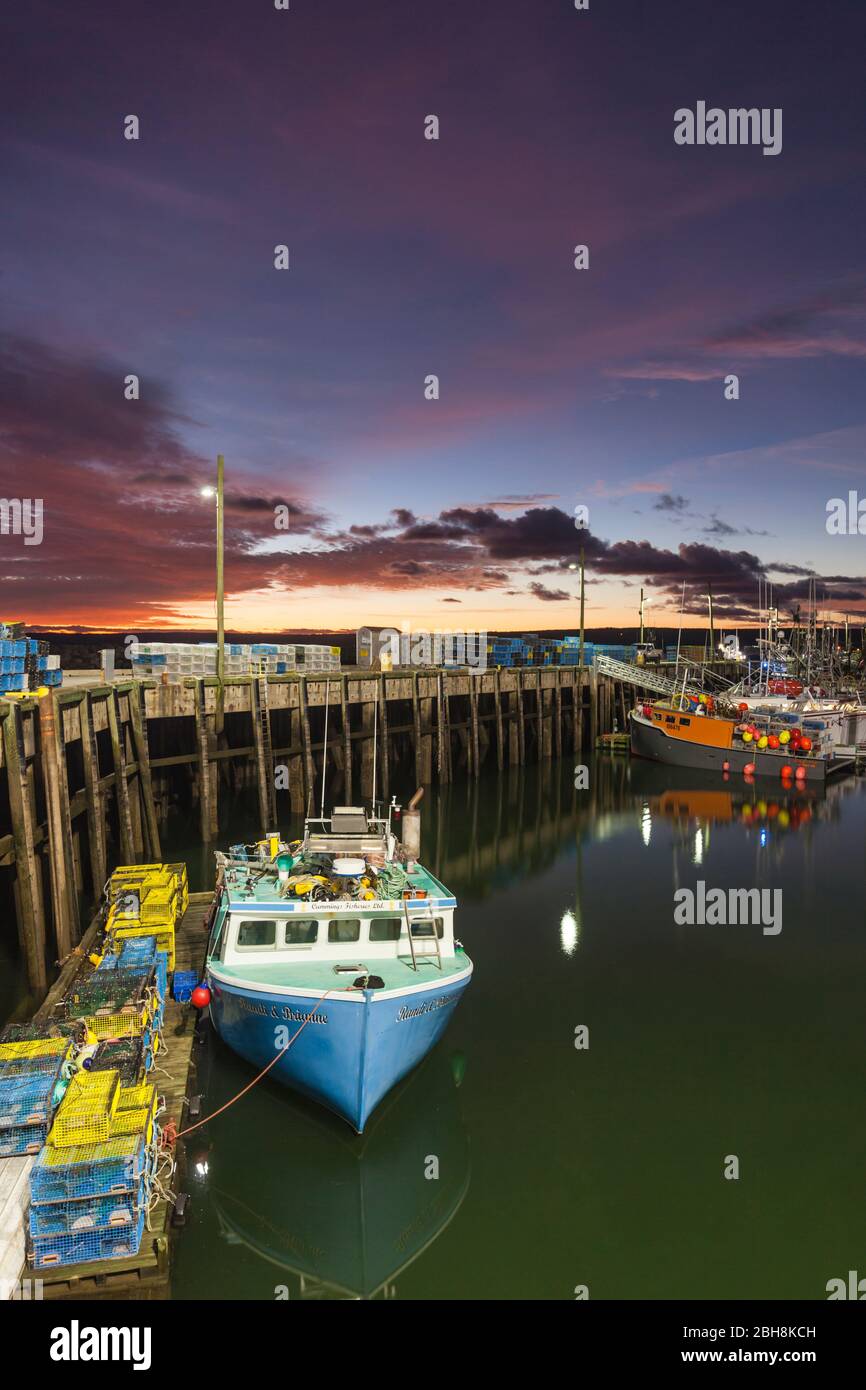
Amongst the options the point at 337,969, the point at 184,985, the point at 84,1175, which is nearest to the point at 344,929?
the point at 337,969

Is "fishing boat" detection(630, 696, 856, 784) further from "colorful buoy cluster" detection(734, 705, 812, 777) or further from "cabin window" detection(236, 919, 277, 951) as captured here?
"cabin window" detection(236, 919, 277, 951)

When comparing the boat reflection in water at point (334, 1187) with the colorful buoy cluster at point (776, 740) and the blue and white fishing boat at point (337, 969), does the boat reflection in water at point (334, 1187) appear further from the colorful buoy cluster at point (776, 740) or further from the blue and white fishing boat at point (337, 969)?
the colorful buoy cluster at point (776, 740)

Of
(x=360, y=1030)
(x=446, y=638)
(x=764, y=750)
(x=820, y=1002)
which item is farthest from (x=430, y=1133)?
(x=446, y=638)

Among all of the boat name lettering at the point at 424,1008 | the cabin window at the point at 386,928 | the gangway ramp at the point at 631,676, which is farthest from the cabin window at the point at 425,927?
the gangway ramp at the point at 631,676

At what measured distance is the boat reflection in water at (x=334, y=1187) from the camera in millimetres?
10508

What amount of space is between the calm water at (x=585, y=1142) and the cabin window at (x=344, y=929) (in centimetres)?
283

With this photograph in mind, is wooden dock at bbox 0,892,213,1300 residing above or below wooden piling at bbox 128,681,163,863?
below

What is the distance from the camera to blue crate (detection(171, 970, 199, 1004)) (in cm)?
1548

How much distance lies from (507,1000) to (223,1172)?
7.98 m

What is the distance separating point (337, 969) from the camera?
1326 centimetres

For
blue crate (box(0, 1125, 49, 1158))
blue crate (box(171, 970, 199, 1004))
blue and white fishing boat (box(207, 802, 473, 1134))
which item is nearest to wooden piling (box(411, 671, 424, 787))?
blue and white fishing boat (box(207, 802, 473, 1134))

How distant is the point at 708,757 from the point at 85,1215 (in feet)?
165

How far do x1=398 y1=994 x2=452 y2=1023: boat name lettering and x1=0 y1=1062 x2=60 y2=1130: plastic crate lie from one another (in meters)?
5.00
